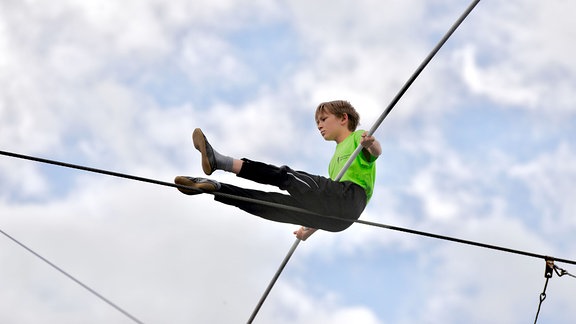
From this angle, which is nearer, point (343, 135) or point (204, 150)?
point (204, 150)

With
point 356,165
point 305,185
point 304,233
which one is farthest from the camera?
point 304,233

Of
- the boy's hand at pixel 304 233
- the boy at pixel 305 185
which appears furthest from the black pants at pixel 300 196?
the boy's hand at pixel 304 233

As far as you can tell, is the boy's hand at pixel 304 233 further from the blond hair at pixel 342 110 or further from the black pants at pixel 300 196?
the blond hair at pixel 342 110

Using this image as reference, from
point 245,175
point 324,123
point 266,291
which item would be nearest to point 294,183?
point 245,175

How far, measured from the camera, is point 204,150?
634 cm

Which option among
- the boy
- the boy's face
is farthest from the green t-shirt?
the boy's face

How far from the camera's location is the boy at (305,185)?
6.45 m

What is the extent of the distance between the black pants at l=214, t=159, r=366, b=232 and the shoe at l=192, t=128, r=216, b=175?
0.73ft

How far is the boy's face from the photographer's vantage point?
7238mm

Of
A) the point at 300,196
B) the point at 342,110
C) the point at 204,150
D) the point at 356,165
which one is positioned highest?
the point at 342,110

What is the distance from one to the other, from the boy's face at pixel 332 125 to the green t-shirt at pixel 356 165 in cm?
11

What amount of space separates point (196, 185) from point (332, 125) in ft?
4.30

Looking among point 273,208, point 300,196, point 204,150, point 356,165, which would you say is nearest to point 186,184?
point 204,150

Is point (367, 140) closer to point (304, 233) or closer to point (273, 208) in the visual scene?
point (273, 208)
